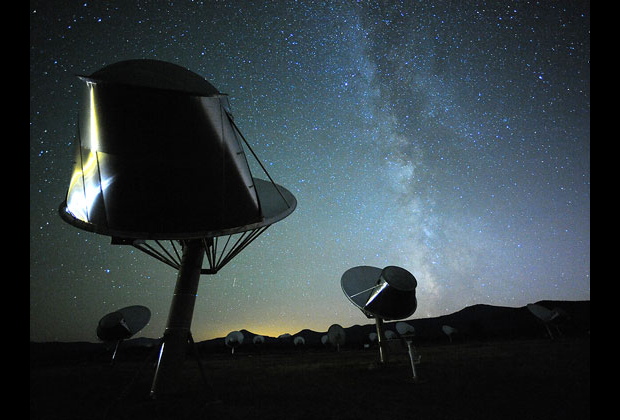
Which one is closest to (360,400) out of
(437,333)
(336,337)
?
(336,337)

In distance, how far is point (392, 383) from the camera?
31.1ft

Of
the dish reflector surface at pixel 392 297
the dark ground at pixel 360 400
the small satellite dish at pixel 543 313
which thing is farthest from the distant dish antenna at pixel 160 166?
the small satellite dish at pixel 543 313

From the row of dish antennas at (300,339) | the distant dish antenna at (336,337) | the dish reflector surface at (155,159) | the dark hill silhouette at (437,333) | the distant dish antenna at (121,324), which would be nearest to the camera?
the dish reflector surface at (155,159)

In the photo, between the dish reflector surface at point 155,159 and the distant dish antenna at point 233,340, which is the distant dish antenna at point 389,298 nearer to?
the dish reflector surface at point 155,159

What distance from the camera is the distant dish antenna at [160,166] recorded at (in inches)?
223

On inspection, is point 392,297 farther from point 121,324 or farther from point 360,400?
point 121,324

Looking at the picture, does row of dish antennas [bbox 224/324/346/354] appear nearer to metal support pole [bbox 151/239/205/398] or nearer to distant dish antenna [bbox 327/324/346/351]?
distant dish antenna [bbox 327/324/346/351]

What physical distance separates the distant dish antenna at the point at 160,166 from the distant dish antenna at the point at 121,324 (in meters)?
13.9

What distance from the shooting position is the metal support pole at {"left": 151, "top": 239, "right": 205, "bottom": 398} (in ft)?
24.0

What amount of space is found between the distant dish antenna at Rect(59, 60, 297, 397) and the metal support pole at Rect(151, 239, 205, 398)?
0.02 m

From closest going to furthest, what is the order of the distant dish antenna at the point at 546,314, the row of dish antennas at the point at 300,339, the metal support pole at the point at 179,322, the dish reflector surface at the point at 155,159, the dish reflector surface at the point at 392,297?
the dish reflector surface at the point at 155,159
the metal support pole at the point at 179,322
the dish reflector surface at the point at 392,297
the distant dish antenna at the point at 546,314
the row of dish antennas at the point at 300,339

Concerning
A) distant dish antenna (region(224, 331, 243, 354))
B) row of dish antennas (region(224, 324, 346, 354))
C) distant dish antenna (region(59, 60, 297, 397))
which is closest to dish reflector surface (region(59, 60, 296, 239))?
distant dish antenna (region(59, 60, 297, 397))
